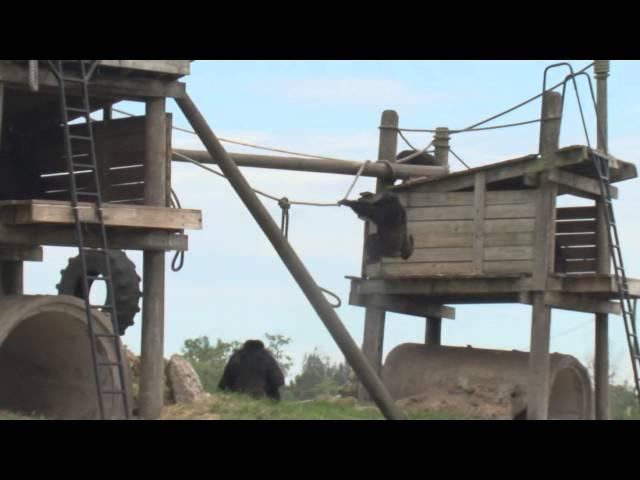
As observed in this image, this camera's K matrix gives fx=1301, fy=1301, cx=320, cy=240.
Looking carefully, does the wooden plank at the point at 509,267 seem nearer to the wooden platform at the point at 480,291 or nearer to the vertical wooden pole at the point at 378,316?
the wooden platform at the point at 480,291

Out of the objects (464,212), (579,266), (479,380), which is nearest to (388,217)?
(464,212)

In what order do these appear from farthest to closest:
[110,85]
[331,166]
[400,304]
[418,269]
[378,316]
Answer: [331,166], [400,304], [378,316], [418,269], [110,85]

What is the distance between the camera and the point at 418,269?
1798 centimetres

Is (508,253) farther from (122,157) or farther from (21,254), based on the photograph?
(21,254)

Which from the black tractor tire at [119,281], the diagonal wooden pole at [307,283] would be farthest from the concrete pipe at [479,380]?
the black tractor tire at [119,281]

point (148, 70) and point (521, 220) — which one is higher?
point (148, 70)

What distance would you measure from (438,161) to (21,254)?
6.40 m

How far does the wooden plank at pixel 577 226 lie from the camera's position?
60.8ft

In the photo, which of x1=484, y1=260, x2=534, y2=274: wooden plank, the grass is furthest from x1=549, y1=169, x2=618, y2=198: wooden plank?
the grass

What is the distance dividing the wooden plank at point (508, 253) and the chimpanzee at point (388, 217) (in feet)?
3.96
